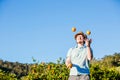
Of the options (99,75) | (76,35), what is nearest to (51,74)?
(99,75)

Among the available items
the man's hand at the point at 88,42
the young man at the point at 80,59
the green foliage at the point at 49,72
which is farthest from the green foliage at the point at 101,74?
the man's hand at the point at 88,42

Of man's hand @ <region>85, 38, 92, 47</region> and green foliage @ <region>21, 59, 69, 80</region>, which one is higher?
green foliage @ <region>21, 59, 69, 80</region>

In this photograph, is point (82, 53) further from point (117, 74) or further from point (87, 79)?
point (117, 74)

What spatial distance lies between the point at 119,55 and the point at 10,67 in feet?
49.7

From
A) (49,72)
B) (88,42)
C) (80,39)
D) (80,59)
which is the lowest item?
(80,59)

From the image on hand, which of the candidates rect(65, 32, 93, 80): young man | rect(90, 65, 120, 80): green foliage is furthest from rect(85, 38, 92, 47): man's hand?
rect(90, 65, 120, 80): green foliage

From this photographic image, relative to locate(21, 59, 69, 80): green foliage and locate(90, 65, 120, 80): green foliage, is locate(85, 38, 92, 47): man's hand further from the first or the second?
locate(90, 65, 120, 80): green foliage

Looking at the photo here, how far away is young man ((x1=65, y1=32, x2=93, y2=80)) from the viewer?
312 inches

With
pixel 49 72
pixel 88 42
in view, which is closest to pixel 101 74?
pixel 49 72

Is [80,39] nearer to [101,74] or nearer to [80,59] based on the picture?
[80,59]

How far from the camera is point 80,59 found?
806 centimetres

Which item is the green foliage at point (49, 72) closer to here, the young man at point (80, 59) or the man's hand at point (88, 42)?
the young man at point (80, 59)

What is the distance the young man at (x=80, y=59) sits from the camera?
7922mm

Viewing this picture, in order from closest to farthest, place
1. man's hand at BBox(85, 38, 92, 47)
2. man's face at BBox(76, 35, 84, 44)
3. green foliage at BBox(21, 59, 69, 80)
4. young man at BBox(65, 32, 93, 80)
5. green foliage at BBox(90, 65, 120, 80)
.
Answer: man's hand at BBox(85, 38, 92, 47) → young man at BBox(65, 32, 93, 80) → man's face at BBox(76, 35, 84, 44) → green foliage at BBox(21, 59, 69, 80) → green foliage at BBox(90, 65, 120, 80)
